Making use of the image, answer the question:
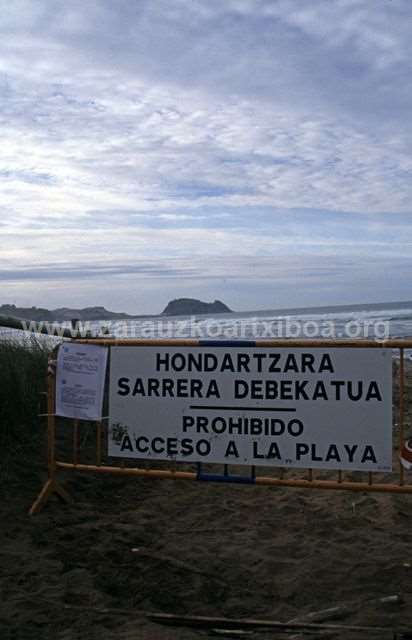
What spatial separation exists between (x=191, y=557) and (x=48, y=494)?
177 centimetres

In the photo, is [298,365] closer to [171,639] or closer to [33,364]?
[171,639]

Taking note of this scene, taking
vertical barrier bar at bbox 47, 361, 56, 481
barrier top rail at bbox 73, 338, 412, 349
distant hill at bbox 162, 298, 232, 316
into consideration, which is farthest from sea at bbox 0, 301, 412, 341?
distant hill at bbox 162, 298, 232, 316

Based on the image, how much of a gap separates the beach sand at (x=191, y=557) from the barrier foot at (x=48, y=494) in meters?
0.08

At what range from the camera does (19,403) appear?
777 cm

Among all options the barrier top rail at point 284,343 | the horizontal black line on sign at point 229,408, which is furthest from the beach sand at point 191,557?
the barrier top rail at point 284,343

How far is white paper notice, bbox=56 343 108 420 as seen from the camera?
6.45m

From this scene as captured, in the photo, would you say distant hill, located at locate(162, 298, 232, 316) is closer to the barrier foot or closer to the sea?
the sea

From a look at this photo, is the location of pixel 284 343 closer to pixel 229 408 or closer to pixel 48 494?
pixel 229 408

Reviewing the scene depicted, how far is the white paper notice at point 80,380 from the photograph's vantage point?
6.45 m

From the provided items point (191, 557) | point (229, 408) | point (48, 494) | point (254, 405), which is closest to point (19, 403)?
point (48, 494)

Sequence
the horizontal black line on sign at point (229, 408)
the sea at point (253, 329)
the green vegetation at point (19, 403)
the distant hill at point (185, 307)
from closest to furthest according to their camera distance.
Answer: the horizontal black line on sign at point (229, 408) < the green vegetation at point (19, 403) < the sea at point (253, 329) < the distant hill at point (185, 307)

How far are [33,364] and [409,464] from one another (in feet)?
16.8

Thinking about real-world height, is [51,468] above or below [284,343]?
below

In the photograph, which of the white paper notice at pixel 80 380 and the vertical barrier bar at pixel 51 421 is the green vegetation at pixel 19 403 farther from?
the white paper notice at pixel 80 380
